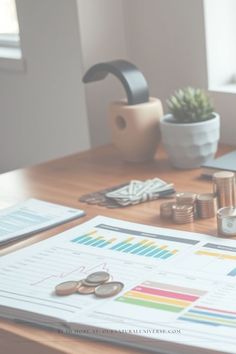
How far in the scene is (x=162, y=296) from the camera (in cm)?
110

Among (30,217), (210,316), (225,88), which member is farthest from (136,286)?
(225,88)

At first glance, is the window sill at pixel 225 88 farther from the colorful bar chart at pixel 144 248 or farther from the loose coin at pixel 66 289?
the loose coin at pixel 66 289

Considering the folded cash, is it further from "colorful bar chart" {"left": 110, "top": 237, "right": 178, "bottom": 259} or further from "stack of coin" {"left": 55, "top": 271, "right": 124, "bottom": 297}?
"stack of coin" {"left": 55, "top": 271, "right": 124, "bottom": 297}

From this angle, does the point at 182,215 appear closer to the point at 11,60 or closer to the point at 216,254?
the point at 216,254

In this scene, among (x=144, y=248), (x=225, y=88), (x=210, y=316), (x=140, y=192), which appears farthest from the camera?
(x=225, y=88)

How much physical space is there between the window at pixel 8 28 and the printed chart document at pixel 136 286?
56.3 inches

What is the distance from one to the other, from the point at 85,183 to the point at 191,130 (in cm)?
25

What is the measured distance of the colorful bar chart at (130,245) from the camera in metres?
1.26

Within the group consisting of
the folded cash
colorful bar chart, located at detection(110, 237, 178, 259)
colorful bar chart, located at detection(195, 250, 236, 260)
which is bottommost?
colorful bar chart, located at detection(195, 250, 236, 260)

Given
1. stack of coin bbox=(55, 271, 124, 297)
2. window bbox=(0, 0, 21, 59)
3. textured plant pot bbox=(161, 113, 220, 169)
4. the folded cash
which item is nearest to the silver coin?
stack of coin bbox=(55, 271, 124, 297)

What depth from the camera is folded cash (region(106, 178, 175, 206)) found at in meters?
1.53

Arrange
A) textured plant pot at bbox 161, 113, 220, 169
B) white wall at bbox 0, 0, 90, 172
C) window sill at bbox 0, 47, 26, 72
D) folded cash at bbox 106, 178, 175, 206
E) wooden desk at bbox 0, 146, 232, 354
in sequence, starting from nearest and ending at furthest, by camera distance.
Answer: wooden desk at bbox 0, 146, 232, 354, folded cash at bbox 106, 178, 175, 206, textured plant pot at bbox 161, 113, 220, 169, white wall at bbox 0, 0, 90, 172, window sill at bbox 0, 47, 26, 72

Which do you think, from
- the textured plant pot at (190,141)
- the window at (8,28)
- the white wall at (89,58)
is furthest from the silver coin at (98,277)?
the window at (8,28)

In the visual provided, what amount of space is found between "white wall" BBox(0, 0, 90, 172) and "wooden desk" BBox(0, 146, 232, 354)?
0.34 m
